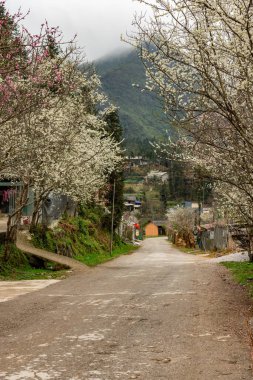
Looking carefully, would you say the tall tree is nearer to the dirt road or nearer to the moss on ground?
the moss on ground

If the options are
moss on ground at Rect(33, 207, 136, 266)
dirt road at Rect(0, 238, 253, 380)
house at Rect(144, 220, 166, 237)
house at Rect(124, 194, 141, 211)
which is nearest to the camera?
dirt road at Rect(0, 238, 253, 380)

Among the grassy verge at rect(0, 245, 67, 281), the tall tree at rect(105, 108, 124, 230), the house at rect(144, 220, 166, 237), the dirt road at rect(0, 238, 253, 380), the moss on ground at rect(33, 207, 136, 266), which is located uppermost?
the tall tree at rect(105, 108, 124, 230)

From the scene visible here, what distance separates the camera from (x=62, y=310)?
1147cm

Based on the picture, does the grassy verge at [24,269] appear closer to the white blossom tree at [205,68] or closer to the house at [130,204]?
the white blossom tree at [205,68]

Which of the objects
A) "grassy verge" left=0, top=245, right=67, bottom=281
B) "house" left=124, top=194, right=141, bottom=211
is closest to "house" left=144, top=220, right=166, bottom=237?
"house" left=124, top=194, right=141, bottom=211

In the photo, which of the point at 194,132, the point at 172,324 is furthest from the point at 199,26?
the point at 172,324

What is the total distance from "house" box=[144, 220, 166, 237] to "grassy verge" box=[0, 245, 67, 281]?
13024 cm

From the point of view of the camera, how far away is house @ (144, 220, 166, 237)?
509ft

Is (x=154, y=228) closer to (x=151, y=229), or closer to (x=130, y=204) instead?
(x=151, y=229)

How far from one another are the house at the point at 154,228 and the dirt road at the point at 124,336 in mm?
140279

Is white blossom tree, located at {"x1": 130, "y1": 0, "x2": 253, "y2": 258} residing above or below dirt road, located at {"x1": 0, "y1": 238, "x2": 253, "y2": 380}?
above

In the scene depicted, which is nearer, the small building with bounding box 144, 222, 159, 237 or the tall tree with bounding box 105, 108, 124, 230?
the tall tree with bounding box 105, 108, 124, 230

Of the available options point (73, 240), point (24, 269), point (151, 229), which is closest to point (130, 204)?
point (151, 229)

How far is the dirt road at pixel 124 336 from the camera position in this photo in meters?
6.38
